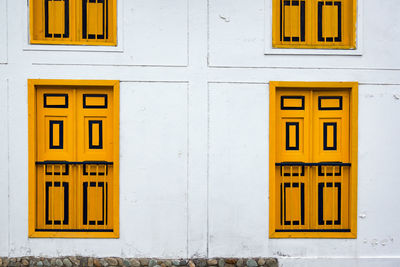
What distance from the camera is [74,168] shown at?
619 cm

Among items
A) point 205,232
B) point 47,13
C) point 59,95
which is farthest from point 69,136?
point 205,232

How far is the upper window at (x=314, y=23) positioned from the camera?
20.7ft

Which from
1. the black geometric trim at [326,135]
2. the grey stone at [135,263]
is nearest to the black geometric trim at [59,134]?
the grey stone at [135,263]

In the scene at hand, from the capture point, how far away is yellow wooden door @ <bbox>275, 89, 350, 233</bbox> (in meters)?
6.30

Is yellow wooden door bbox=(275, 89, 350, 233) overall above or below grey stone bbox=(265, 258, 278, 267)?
above

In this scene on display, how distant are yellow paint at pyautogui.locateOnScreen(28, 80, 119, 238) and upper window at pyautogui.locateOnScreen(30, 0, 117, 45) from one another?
2.22 ft

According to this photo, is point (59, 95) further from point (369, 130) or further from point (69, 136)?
point (369, 130)

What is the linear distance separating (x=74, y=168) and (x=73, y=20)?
80.3 inches

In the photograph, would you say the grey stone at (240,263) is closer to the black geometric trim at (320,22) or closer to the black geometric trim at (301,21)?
the black geometric trim at (301,21)

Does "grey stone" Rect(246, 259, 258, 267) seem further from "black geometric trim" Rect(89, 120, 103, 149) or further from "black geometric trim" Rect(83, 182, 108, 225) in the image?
"black geometric trim" Rect(89, 120, 103, 149)

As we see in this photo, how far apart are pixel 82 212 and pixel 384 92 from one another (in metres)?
4.52
